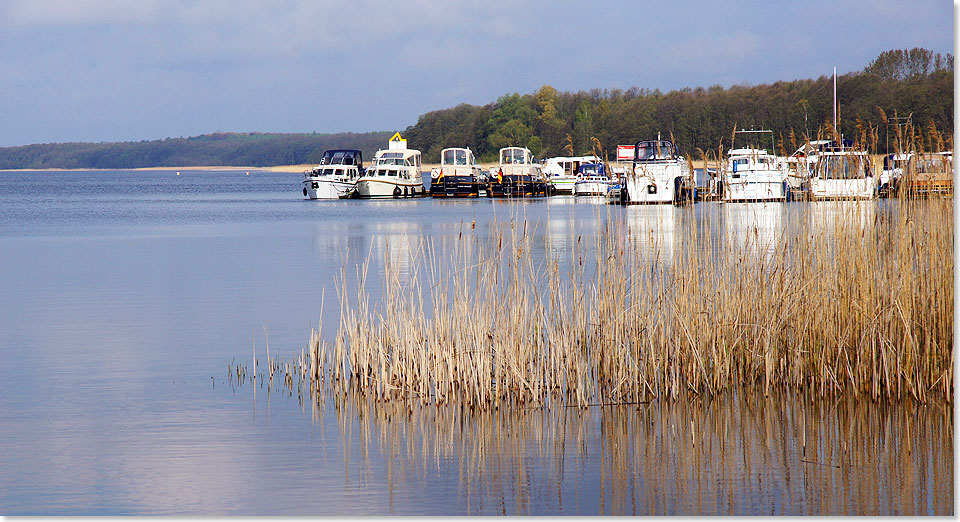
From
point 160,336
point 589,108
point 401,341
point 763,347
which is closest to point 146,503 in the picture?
point 401,341

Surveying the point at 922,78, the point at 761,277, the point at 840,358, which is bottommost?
the point at 840,358

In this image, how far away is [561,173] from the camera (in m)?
48.3

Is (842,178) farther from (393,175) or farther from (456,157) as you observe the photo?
(456,157)

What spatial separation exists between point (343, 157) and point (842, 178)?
44.1m

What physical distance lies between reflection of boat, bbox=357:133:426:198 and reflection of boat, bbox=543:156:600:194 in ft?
18.7

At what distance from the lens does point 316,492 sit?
4.86m

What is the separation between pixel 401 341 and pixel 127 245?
16.5m

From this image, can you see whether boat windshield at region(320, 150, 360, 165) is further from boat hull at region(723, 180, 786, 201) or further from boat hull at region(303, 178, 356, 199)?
boat hull at region(723, 180, 786, 201)

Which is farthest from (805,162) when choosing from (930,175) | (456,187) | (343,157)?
(343,157)

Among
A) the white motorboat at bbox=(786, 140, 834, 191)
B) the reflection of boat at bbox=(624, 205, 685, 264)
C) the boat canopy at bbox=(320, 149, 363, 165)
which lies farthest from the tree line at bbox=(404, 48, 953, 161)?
the boat canopy at bbox=(320, 149, 363, 165)

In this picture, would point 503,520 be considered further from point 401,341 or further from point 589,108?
point 589,108

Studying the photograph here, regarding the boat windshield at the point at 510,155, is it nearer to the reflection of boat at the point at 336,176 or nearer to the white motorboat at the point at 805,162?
the reflection of boat at the point at 336,176

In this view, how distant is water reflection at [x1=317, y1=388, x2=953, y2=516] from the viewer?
4.62 meters

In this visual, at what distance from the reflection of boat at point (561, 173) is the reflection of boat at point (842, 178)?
119ft
